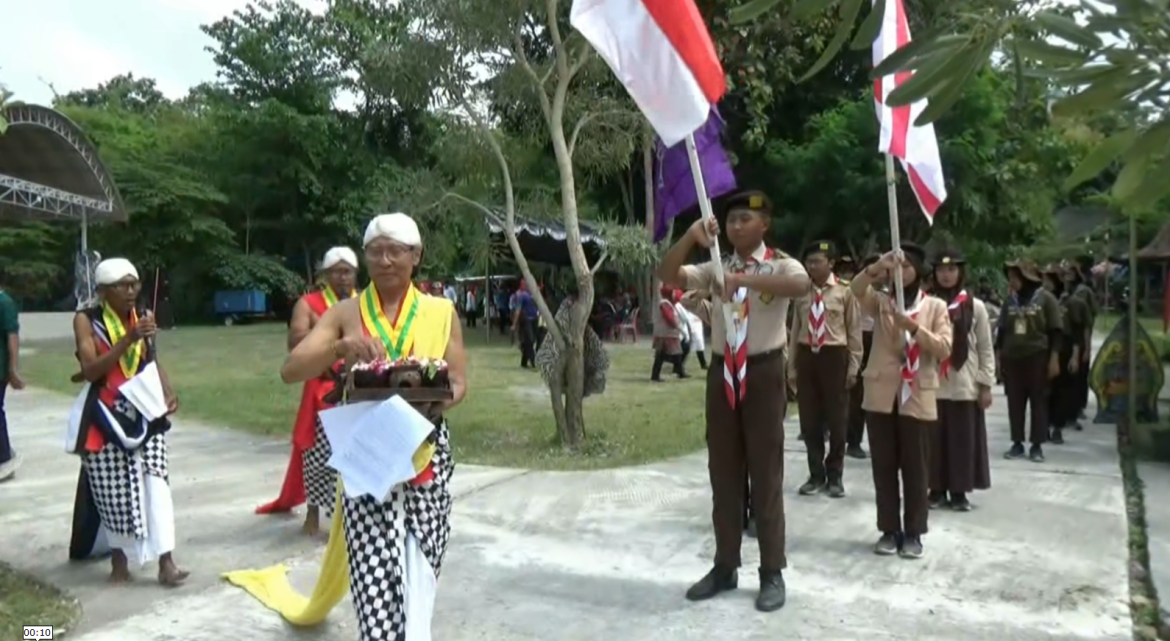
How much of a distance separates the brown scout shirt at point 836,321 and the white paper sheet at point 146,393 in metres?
4.43

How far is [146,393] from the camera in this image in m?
5.55

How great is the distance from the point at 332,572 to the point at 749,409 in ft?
6.84

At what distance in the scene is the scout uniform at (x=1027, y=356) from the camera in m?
9.24

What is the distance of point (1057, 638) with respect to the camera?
4.68 metres

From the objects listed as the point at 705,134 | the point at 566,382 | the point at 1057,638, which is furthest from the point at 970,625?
the point at 566,382

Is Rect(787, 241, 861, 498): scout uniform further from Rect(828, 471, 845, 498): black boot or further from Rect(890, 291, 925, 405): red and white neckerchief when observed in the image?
Rect(890, 291, 925, 405): red and white neckerchief

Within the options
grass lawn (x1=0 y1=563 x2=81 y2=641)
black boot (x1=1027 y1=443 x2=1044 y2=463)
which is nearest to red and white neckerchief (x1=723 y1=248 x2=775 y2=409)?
grass lawn (x1=0 y1=563 x2=81 y2=641)

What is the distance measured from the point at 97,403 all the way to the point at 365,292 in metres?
2.17

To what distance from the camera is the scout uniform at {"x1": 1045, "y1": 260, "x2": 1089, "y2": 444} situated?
1068cm

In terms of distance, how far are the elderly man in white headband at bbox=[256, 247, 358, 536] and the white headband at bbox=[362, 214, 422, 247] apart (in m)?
2.38

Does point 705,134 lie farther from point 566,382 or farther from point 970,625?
point 566,382

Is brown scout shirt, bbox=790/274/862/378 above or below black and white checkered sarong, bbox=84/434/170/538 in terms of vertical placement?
above

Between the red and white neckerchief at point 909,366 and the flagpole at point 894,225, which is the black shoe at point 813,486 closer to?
the red and white neckerchief at point 909,366

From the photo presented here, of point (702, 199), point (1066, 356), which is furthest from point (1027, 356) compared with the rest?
point (702, 199)
